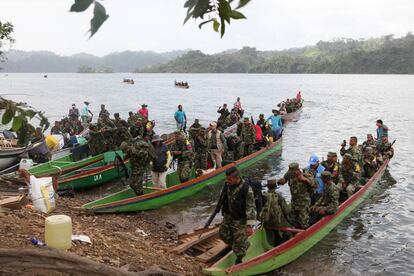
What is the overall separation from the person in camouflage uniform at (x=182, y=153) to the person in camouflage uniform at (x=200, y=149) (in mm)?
1120

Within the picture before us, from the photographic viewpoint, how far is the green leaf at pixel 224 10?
2178 mm

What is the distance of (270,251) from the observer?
8672mm

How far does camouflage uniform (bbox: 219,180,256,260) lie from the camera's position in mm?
7578

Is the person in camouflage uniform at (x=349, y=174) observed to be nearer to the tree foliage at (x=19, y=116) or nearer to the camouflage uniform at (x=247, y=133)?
the camouflage uniform at (x=247, y=133)

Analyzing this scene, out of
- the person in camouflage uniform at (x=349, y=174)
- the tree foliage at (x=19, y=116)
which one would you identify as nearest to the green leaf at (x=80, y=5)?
the tree foliage at (x=19, y=116)

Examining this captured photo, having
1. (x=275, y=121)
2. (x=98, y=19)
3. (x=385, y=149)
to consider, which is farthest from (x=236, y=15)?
(x=275, y=121)

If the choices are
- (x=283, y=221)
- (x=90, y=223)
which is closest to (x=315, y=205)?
(x=283, y=221)

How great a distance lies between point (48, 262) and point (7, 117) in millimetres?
2080

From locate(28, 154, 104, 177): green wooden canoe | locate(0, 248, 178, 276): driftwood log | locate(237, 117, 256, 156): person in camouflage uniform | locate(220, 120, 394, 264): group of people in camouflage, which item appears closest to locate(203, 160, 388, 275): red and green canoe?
locate(220, 120, 394, 264): group of people in camouflage

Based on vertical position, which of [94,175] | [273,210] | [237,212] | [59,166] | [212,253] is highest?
[237,212]

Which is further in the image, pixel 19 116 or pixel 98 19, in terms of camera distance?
pixel 19 116

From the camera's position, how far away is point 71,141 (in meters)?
18.7

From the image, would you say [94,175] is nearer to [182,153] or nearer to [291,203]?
[182,153]

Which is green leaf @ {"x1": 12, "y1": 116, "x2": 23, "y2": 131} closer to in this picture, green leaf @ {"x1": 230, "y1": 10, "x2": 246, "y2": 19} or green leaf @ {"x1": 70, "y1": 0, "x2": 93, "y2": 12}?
green leaf @ {"x1": 70, "y1": 0, "x2": 93, "y2": 12}
